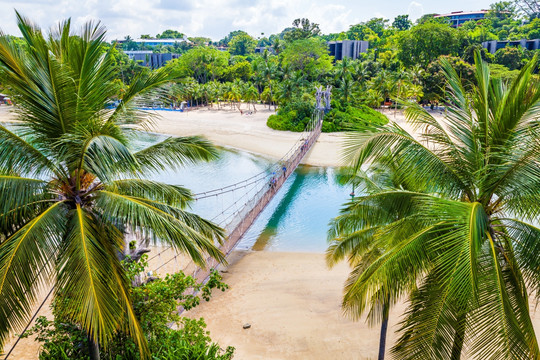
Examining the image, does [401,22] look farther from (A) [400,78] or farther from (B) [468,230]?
(B) [468,230]

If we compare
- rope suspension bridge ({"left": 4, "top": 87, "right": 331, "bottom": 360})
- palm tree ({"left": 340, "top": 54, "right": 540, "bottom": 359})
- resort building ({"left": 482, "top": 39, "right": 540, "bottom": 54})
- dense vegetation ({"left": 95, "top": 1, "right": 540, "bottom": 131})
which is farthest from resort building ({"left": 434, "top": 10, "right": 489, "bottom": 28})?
palm tree ({"left": 340, "top": 54, "right": 540, "bottom": 359})

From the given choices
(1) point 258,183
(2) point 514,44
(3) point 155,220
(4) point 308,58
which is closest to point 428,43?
(2) point 514,44

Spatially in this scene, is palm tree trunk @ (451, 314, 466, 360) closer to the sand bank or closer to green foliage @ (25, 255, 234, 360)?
green foliage @ (25, 255, 234, 360)

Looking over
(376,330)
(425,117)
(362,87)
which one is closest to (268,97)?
(362,87)

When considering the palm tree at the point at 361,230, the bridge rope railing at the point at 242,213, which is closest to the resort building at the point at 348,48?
the bridge rope railing at the point at 242,213

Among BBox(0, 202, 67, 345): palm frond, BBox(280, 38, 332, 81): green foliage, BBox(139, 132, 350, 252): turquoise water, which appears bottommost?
BBox(139, 132, 350, 252): turquoise water
